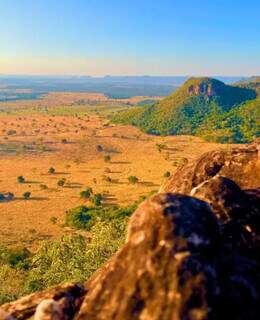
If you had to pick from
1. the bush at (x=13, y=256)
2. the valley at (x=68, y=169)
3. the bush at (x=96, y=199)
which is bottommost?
the valley at (x=68, y=169)

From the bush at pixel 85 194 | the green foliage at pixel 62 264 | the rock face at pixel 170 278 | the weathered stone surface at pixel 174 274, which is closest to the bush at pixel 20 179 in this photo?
the bush at pixel 85 194

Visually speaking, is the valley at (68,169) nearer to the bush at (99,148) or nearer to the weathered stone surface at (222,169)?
the bush at (99,148)

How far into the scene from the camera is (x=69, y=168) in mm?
126688

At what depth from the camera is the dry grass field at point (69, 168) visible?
8152cm

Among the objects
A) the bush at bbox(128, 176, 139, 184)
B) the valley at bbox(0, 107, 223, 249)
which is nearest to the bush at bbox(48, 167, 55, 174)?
the valley at bbox(0, 107, 223, 249)

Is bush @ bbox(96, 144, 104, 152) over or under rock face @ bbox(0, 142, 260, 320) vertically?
under

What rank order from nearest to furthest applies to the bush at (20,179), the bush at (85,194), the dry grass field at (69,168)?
the dry grass field at (69,168)
the bush at (85,194)
the bush at (20,179)

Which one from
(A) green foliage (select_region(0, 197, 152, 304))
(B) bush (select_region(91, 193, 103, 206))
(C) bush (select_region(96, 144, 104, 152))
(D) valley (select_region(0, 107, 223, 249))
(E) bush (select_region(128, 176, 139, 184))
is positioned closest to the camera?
(A) green foliage (select_region(0, 197, 152, 304))

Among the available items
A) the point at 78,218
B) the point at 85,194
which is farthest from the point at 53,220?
the point at 85,194

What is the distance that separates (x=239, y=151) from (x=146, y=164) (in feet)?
354

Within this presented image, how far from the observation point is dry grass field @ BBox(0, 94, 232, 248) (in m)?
81.5

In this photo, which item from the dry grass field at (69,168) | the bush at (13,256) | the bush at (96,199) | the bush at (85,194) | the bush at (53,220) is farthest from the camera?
the bush at (85,194)

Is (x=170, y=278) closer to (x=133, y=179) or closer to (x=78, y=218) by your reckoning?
(x=78, y=218)

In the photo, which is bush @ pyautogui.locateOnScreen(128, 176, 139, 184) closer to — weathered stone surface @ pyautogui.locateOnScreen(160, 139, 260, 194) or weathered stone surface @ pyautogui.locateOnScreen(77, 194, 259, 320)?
weathered stone surface @ pyautogui.locateOnScreen(160, 139, 260, 194)
